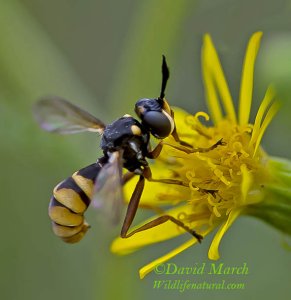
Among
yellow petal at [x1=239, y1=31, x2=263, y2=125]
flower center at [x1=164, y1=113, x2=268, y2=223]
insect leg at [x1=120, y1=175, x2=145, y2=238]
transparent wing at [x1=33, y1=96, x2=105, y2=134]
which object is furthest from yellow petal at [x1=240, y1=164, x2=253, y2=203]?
transparent wing at [x1=33, y1=96, x2=105, y2=134]

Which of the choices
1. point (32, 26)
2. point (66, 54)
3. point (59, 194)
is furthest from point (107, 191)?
point (66, 54)

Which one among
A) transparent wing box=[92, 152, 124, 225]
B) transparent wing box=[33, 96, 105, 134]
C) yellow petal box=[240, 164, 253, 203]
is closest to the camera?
transparent wing box=[92, 152, 124, 225]

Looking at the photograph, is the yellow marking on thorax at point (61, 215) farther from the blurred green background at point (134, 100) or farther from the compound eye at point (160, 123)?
the blurred green background at point (134, 100)

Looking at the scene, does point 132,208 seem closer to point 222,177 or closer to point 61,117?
point 222,177

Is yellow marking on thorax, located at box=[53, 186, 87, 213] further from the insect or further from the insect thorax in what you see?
the insect thorax

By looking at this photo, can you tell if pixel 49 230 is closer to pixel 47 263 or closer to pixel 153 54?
pixel 47 263
